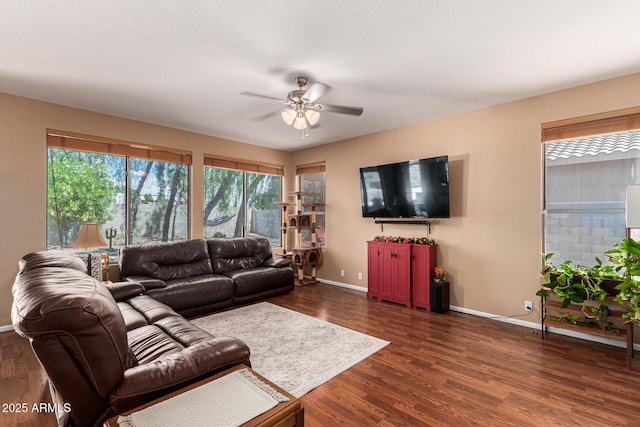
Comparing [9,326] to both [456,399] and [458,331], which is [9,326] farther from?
[458,331]

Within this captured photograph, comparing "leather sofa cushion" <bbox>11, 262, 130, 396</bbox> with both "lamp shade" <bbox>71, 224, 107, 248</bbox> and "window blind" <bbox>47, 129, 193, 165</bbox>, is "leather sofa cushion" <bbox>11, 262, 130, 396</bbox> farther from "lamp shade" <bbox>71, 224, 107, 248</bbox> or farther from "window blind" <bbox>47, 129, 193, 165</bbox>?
"window blind" <bbox>47, 129, 193, 165</bbox>

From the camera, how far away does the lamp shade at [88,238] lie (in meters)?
3.38

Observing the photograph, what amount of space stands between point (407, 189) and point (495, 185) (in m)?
1.13

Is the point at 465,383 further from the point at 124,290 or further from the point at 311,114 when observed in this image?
the point at 124,290

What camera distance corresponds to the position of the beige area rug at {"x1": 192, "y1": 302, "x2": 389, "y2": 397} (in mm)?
2475

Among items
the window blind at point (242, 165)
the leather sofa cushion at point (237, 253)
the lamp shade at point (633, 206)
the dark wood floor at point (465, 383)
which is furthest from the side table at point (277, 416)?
the window blind at point (242, 165)

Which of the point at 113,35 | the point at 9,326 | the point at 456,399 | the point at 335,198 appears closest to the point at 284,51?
the point at 113,35

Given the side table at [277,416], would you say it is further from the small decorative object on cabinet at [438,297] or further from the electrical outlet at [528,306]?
the electrical outlet at [528,306]

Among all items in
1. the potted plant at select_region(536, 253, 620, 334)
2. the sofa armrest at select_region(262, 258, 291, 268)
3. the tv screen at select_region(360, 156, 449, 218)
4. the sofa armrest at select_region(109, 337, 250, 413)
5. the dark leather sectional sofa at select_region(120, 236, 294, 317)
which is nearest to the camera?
the sofa armrest at select_region(109, 337, 250, 413)

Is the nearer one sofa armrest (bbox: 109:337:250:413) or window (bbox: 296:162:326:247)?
sofa armrest (bbox: 109:337:250:413)

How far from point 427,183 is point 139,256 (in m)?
4.05

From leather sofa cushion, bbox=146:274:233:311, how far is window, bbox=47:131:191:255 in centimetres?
114

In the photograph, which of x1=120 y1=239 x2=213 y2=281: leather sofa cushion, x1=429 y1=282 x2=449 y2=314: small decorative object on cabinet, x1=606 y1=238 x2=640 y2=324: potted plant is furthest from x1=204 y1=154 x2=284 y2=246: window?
x1=606 y1=238 x2=640 y2=324: potted plant

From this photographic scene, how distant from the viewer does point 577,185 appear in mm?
3350
